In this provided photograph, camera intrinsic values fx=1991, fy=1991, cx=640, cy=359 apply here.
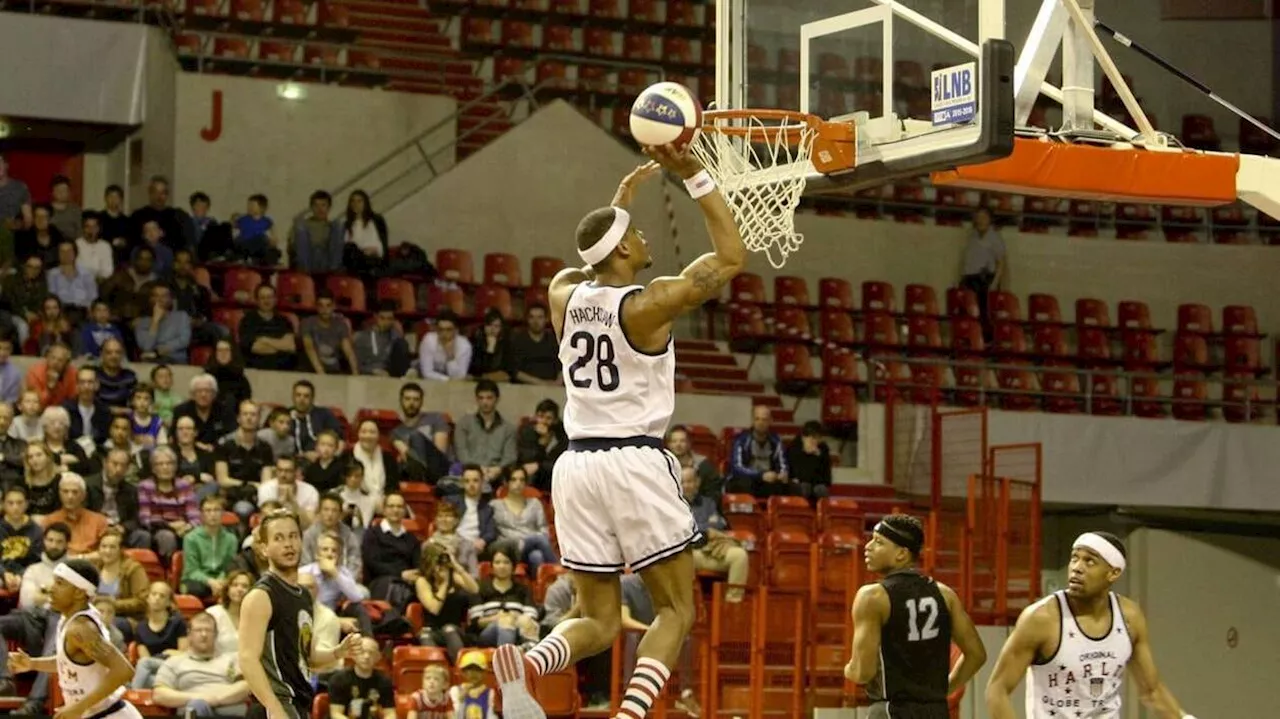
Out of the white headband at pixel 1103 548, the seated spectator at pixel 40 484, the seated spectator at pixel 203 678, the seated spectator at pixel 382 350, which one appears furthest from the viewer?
the seated spectator at pixel 382 350

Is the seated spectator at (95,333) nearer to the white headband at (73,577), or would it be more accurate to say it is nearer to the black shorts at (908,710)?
the white headband at (73,577)

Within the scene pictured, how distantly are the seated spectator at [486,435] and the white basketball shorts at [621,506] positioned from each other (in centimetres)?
880

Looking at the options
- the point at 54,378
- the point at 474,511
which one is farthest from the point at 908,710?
the point at 54,378

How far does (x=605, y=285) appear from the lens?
7480mm

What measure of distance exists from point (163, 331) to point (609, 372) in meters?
10.4

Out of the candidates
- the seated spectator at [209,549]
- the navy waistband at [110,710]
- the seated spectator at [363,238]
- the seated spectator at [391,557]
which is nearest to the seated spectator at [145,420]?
the seated spectator at [209,549]

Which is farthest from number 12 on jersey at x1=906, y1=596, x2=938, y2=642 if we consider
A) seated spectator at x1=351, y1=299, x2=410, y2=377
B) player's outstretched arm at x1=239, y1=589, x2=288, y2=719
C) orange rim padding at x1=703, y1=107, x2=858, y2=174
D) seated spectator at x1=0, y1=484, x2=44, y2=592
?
seated spectator at x1=351, y1=299, x2=410, y2=377

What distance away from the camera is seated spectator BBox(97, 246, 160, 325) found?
17250mm

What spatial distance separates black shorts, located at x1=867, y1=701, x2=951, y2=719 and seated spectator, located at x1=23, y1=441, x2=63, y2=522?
7.43 m

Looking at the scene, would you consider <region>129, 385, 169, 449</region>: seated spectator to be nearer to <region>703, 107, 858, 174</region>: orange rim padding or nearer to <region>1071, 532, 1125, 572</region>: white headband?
<region>703, 107, 858, 174</region>: orange rim padding

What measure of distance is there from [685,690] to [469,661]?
1962mm

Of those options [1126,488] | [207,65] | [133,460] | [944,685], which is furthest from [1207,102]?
[944,685]

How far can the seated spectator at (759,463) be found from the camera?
16.9 m

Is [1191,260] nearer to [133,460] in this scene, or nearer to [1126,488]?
[1126,488]
